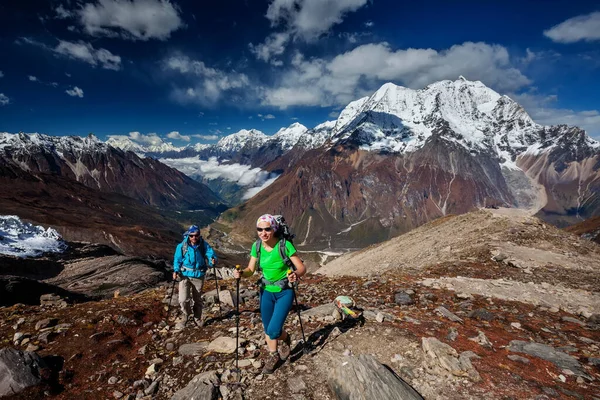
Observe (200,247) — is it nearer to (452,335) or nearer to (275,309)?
(275,309)

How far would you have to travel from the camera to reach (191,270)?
12406mm

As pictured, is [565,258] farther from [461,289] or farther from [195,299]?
[195,299]

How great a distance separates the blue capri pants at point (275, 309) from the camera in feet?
27.6

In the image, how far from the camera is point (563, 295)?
643 inches

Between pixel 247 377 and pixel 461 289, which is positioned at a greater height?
pixel 247 377

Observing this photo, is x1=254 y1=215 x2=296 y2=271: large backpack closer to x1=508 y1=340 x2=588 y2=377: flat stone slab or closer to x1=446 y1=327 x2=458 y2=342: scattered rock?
x1=446 y1=327 x2=458 y2=342: scattered rock

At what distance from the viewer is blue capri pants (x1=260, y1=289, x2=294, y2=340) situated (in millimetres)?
8414

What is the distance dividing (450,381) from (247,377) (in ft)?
17.6

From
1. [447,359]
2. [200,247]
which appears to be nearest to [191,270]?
[200,247]

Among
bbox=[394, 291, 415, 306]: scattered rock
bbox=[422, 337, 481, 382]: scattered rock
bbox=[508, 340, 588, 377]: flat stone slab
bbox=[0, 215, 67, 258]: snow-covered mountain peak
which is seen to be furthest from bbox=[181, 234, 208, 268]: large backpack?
bbox=[0, 215, 67, 258]: snow-covered mountain peak

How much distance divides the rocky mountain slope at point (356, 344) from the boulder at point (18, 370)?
13cm

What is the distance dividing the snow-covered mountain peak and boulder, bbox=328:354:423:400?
69.3 m

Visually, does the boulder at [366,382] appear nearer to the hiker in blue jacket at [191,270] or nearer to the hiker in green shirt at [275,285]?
the hiker in green shirt at [275,285]

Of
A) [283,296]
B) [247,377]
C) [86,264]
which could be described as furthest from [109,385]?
[86,264]
